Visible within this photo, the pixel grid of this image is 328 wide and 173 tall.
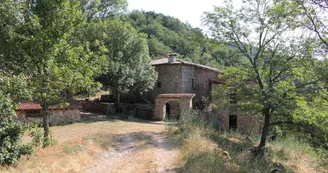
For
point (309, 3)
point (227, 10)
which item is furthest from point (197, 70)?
point (309, 3)

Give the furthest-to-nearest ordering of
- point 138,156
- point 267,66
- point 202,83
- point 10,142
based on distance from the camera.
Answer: point 202,83, point 267,66, point 138,156, point 10,142

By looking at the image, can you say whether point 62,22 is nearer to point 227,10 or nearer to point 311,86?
point 227,10

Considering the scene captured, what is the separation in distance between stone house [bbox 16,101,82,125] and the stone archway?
715 centimetres

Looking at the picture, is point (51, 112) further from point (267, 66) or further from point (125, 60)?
point (267, 66)

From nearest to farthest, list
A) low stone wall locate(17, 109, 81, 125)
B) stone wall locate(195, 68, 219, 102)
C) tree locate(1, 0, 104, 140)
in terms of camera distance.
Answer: tree locate(1, 0, 104, 140), low stone wall locate(17, 109, 81, 125), stone wall locate(195, 68, 219, 102)

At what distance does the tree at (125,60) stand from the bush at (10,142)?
12849 millimetres

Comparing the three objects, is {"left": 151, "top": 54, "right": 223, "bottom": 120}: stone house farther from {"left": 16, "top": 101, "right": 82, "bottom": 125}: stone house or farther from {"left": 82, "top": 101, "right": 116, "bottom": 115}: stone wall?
{"left": 16, "top": 101, "right": 82, "bottom": 125}: stone house

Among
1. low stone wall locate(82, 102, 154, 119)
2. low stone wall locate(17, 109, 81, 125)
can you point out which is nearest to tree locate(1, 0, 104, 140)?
low stone wall locate(17, 109, 81, 125)

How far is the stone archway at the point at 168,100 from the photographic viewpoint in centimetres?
1997

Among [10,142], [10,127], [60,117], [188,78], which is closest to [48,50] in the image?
[10,127]

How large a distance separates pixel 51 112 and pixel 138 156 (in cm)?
1055

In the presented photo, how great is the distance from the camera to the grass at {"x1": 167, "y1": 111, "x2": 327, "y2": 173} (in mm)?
6638

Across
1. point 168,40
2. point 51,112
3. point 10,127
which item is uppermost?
point 168,40

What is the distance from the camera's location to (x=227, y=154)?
733 centimetres
